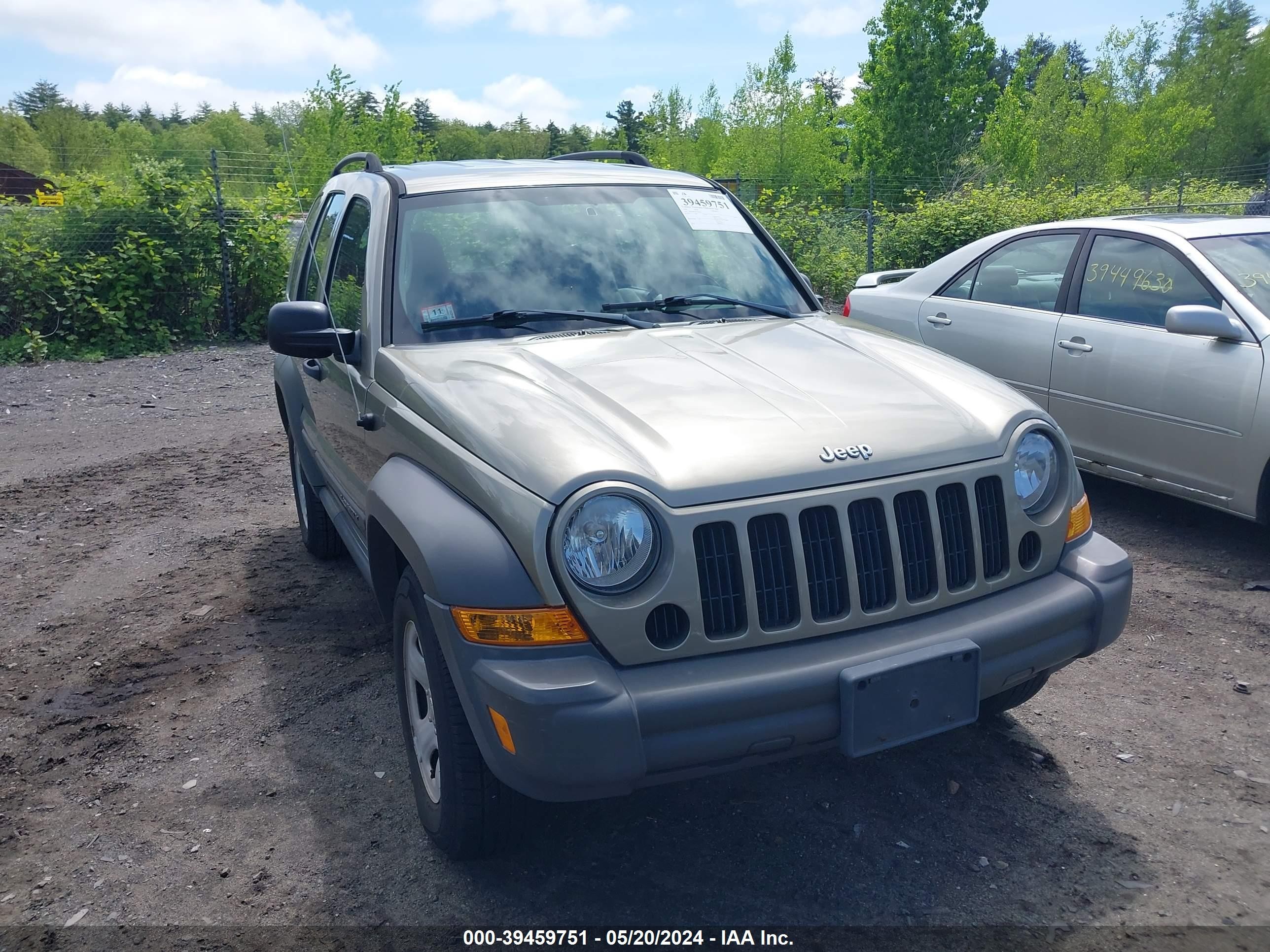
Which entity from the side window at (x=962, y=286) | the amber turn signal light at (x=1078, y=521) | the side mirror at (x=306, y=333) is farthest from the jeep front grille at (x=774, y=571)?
the side window at (x=962, y=286)

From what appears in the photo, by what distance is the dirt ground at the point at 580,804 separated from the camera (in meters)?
2.76

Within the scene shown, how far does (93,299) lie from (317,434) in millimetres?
9601

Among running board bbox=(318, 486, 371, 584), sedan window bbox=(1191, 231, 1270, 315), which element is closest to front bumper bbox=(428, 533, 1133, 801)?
running board bbox=(318, 486, 371, 584)

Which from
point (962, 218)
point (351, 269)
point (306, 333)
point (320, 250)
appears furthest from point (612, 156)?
point (962, 218)

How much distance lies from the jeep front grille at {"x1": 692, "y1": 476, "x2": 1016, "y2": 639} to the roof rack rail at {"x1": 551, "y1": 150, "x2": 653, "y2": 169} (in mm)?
2797

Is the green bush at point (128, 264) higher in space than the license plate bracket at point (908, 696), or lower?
higher

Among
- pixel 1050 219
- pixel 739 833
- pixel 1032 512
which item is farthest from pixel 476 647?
pixel 1050 219

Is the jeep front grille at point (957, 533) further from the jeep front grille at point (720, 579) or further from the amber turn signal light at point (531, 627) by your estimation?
the amber turn signal light at point (531, 627)

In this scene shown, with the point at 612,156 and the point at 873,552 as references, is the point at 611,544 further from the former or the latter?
the point at 612,156

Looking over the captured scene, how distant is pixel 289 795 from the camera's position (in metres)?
3.34

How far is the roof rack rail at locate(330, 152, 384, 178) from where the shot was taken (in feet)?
13.9

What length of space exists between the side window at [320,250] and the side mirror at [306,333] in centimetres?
106

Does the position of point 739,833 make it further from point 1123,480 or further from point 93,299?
point 93,299

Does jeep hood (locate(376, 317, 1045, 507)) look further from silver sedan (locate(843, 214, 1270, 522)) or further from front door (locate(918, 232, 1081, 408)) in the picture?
front door (locate(918, 232, 1081, 408))
